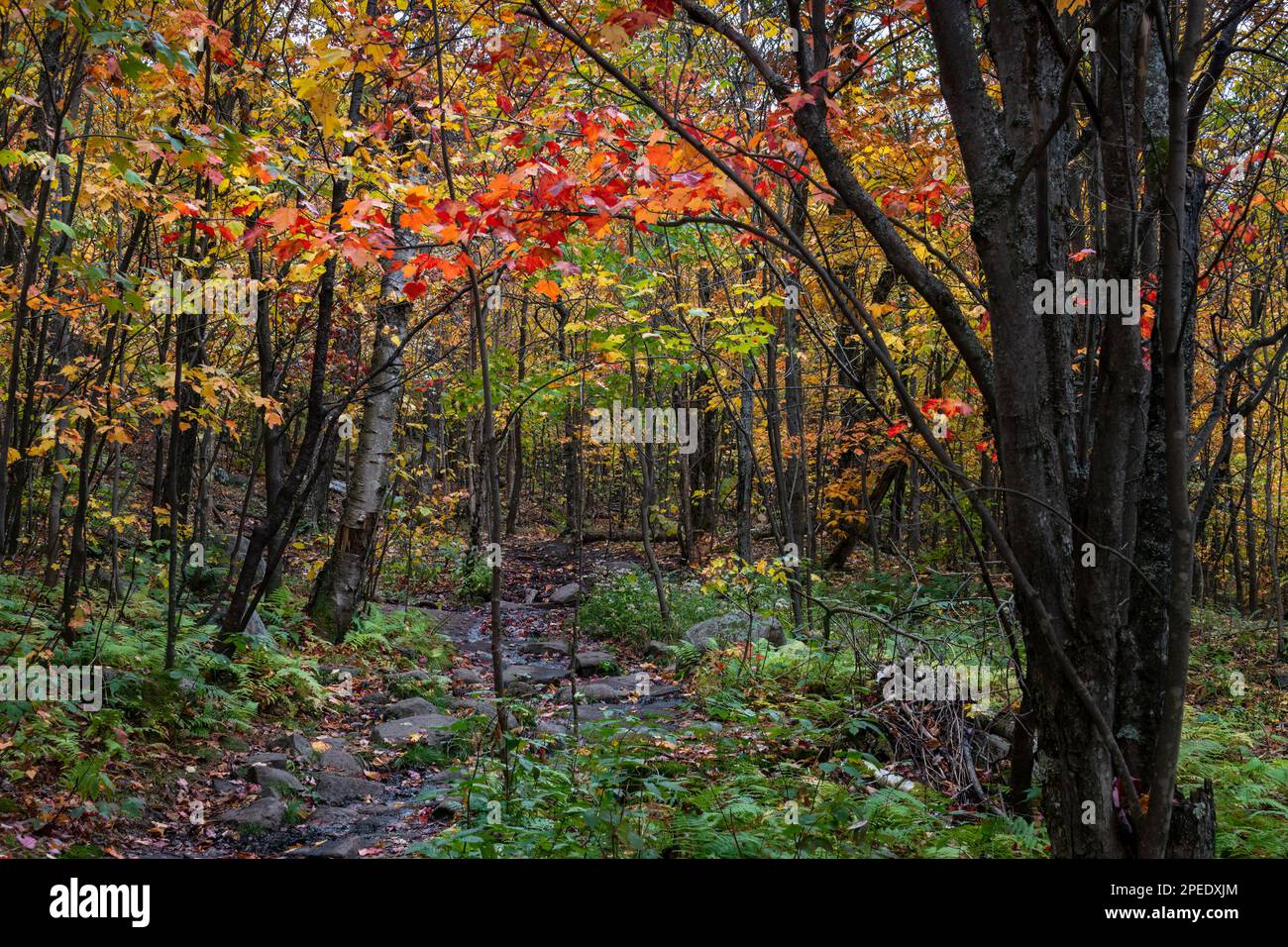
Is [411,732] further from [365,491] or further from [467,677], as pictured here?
[365,491]

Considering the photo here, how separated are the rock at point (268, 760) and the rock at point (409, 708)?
154cm

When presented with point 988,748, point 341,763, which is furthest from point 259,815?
point 988,748

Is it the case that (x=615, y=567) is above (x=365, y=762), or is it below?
above

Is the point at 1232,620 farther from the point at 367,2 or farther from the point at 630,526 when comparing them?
the point at 367,2

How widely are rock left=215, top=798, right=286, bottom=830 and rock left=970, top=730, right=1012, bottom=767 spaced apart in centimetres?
502

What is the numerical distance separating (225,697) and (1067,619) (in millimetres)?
6536

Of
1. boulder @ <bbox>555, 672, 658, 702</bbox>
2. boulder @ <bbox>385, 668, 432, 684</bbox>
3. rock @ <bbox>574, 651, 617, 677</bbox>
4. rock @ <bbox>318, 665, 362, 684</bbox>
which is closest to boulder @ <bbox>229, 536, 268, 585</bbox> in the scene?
rock @ <bbox>318, 665, 362, 684</bbox>

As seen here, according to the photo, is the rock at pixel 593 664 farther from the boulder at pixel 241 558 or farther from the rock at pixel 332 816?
the rock at pixel 332 816

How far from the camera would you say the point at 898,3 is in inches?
139

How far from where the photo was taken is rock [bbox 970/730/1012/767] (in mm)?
6136

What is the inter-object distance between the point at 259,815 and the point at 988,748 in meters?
5.30

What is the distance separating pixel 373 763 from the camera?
21.2 ft

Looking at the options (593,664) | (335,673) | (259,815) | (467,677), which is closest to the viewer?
(259,815)

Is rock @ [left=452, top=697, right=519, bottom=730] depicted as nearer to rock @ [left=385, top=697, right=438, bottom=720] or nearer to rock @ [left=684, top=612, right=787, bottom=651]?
rock @ [left=385, top=697, right=438, bottom=720]
